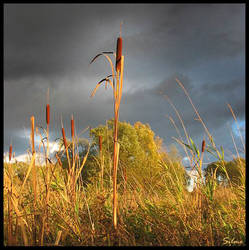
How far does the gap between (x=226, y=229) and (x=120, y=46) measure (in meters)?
2.16

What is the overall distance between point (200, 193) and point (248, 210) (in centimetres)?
70

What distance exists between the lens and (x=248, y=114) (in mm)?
3021

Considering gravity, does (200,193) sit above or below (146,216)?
above

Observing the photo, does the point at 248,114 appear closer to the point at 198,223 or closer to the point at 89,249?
the point at 198,223

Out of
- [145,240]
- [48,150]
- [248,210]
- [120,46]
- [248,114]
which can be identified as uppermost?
[120,46]

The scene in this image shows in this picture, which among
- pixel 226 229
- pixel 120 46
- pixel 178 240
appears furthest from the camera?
pixel 226 229

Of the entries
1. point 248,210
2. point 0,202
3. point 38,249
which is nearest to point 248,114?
point 248,210

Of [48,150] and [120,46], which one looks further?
[48,150]

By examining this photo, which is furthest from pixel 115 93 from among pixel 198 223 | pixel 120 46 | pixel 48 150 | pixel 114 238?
pixel 198 223

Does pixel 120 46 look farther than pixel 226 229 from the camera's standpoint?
No

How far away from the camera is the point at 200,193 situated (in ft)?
11.3

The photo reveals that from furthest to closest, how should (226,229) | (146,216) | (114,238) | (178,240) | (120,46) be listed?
(146,216)
(226,229)
(178,240)
(114,238)
(120,46)

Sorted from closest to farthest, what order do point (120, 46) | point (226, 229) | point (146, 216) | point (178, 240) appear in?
point (120, 46), point (178, 240), point (226, 229), point (146, 216)

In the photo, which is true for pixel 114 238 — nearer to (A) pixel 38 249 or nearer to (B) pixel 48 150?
(A) pixel 38 249
